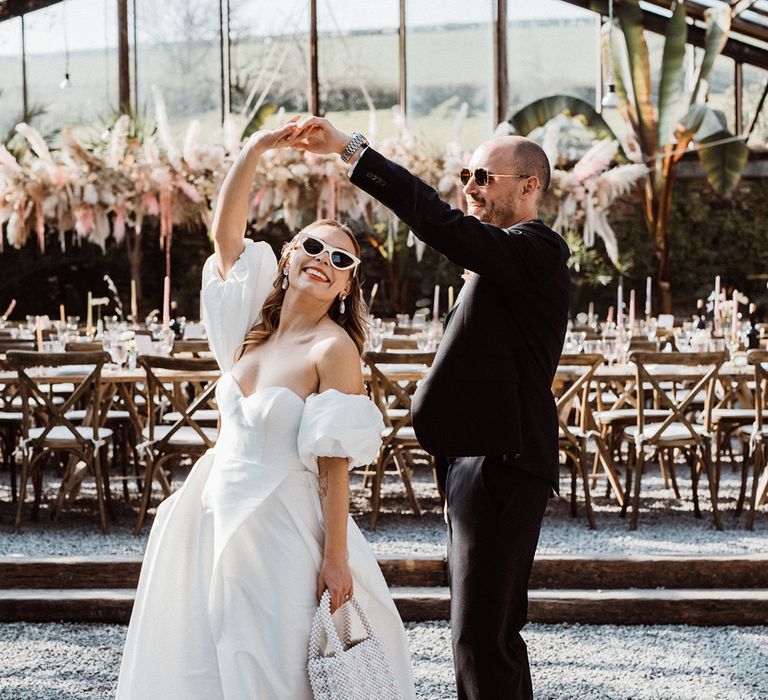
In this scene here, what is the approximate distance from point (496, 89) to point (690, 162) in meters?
2.61

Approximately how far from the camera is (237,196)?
2324 mm

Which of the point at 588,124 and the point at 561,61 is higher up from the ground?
the point at 561,61

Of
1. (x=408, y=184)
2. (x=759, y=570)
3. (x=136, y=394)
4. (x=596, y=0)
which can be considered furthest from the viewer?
(x=596, y=0)

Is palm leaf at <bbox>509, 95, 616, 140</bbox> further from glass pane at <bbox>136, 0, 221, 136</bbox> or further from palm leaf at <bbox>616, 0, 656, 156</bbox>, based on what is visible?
glass pane at <bbox>136, 0, 221, 136</bbox>

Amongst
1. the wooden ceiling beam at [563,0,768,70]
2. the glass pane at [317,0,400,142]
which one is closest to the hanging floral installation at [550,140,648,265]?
the glass pane at [317,0,400,142]

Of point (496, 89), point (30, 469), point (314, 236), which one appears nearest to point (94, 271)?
point (496, 89)

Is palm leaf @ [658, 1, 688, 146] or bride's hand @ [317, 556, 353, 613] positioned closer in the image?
bride's hand @ [317, 556, 353, 613]

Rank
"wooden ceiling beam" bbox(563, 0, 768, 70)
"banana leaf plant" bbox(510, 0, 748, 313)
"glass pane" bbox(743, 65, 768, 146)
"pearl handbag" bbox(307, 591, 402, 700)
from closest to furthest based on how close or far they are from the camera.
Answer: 1. "pearl handbag" bbox(307, 591, 402, 700)
2. "banana leaf plant" bbox(510, 0, 748, 313)
3. "wooden ceiling beam" bbox(563, 0, 768, 70)
4. "glass pane" bbox(743, 65, 768, 146)

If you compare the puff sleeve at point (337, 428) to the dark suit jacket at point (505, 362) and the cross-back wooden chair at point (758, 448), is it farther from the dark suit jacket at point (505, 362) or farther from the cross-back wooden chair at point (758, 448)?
the cross-back wooden chair at point (758, 448)

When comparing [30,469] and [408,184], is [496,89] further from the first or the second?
[408,184]

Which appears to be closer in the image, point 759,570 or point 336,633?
point 336,633

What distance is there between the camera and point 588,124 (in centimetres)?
1216

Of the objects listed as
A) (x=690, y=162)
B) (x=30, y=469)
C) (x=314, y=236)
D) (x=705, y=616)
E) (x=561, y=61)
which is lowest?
(x=705, y=616)

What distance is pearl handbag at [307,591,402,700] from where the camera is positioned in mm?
2113
